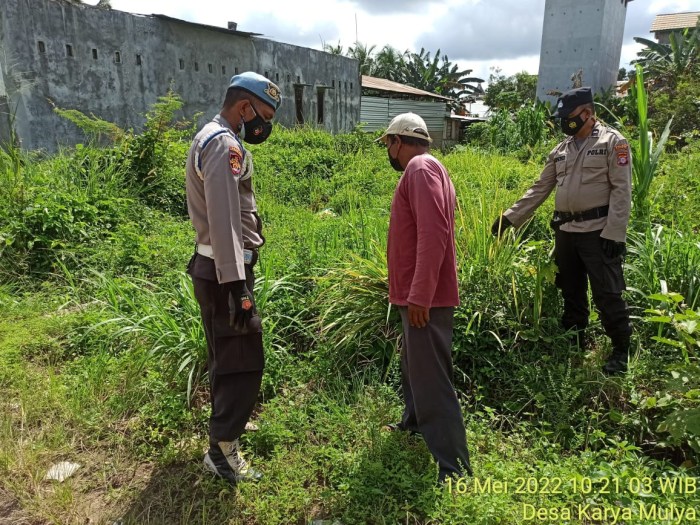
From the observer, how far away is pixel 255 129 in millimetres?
2383

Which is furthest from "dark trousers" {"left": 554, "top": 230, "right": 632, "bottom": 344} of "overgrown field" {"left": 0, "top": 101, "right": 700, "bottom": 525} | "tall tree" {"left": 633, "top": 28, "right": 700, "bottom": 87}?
"tall tree" {"left": 633, "top": 28, "right": 700, "bottom": 87}

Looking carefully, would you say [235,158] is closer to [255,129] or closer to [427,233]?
[255,129]

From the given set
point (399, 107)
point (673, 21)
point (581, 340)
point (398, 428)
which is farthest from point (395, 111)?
point (673, 21)

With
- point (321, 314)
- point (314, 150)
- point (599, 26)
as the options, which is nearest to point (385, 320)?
point (321, 314)

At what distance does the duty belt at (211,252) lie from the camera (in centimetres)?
227

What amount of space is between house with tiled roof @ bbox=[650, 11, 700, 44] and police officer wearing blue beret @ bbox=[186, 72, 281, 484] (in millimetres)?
41854

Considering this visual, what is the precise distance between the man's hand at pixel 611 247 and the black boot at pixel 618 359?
542mm

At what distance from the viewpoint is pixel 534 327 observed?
3279 millimetres

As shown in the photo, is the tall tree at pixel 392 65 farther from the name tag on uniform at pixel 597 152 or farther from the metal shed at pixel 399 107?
the name tag on uniform at pixel 597 152

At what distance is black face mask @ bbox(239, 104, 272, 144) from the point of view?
2367 millimetres

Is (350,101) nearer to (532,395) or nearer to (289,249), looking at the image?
(289,249)

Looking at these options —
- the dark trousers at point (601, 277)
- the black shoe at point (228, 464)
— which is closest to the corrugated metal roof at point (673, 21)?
the dark trousers at point (601, 277)

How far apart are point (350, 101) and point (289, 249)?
16263 mm

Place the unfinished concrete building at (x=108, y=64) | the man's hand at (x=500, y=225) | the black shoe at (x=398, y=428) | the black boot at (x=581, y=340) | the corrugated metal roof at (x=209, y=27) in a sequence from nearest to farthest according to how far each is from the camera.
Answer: the black shoe at (x=398, y=428), the black boot at (x=581, y=340), the man's hand at (x=500, y=225), the unfinished concrete building at (x=108, y=64), the corrugated metal roof at (x=209, y=27)
